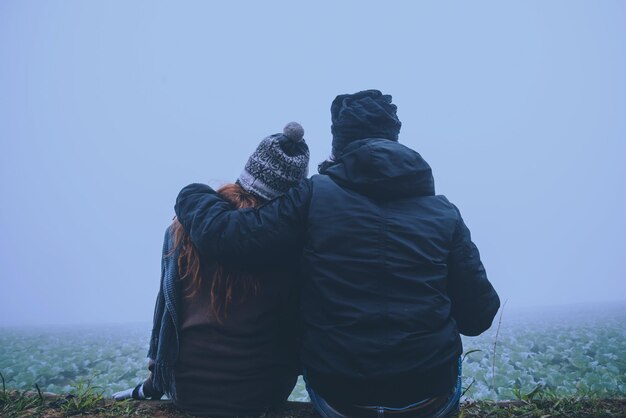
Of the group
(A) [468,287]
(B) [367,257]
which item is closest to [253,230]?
(B) [367,257]

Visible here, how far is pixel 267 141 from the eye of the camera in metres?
2.28

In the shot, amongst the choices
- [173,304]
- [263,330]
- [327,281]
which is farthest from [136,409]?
[327,281]

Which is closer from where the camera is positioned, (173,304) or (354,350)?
(354,350)

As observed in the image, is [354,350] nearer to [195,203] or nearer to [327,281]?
[327,281]

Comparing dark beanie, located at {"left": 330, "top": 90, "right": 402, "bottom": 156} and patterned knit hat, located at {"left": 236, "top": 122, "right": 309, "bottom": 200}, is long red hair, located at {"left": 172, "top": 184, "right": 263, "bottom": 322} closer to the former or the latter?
A: patterned knit hat, located at {"left": 236, "top": 122, "right": 309, "bottom": 200}

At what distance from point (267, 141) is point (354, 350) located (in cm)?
122

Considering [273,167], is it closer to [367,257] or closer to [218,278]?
[218,278]

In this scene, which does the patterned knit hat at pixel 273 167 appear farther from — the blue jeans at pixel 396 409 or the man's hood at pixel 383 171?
the blue jeans at pixel 396 409

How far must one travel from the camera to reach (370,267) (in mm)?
1772

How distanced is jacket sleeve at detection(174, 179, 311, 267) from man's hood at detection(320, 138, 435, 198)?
8.6 inches

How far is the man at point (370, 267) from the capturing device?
67.7 inches

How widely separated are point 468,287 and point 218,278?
130 cm

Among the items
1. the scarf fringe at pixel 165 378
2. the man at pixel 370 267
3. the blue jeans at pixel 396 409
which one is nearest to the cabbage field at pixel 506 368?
the blue jeans at pixel 396 409

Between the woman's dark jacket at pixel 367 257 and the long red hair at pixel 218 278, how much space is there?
0.44ft
